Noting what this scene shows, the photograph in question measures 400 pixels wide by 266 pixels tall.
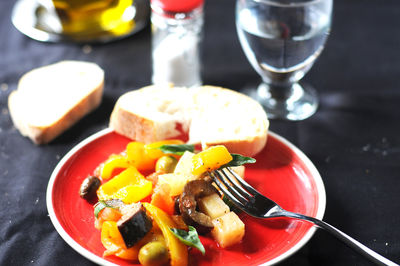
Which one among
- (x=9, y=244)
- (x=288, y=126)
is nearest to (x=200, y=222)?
(x=9, y=244)

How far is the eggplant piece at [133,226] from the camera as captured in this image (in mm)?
1876

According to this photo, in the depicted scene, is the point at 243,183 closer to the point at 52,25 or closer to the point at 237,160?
the point at 237,160

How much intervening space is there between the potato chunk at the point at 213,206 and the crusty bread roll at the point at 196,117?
1.68 feet

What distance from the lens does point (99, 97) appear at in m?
3.16

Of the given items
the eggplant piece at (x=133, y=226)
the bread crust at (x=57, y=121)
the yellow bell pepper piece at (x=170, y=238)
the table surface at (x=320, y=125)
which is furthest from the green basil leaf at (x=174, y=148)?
the bread crust at (x=57, y=121)

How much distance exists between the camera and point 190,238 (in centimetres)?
191

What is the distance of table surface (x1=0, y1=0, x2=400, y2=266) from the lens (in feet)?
7.30

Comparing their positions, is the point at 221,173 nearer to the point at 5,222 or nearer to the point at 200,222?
the point at 200,222

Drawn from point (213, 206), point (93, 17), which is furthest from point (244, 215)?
point (93, 17)

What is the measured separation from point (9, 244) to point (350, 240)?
1443mm

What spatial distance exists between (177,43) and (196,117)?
0.74m

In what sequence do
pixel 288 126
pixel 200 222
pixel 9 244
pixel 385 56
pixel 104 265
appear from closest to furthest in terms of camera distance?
1. pixel 104 265
2. pixel 200 222
3. pixel 9 244
4. pixel 288 126
5. pixel 385 56

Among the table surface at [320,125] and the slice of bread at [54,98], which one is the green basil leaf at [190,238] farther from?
the slice of bread at [54,98]

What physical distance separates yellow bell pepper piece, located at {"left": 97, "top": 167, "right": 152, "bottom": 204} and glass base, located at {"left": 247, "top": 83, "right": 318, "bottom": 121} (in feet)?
3.63
